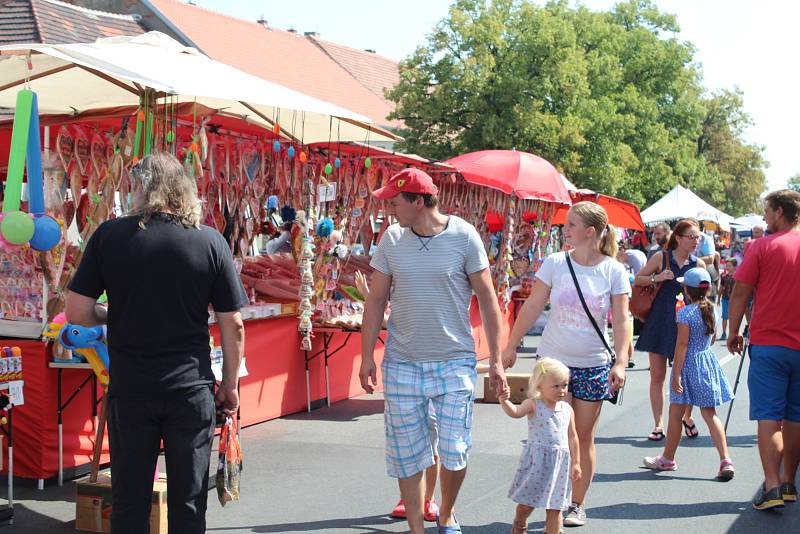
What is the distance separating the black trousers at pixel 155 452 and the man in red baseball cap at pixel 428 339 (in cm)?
120

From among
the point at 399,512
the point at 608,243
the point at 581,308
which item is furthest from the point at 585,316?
the point at 399,512

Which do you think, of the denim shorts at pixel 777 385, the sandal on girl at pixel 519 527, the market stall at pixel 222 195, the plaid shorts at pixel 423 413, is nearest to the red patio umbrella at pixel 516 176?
the market stall at pixel 222 195

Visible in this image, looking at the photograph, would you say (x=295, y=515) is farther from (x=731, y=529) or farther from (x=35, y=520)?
(x=731, y=529)

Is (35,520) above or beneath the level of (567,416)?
beneath

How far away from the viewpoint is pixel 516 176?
38.0 ft

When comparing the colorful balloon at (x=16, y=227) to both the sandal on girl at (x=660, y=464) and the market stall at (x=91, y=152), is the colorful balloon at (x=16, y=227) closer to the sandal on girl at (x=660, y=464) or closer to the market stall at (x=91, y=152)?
the market stall at (x=91, y=152)

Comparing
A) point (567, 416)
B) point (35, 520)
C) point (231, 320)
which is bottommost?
point (35, 520)

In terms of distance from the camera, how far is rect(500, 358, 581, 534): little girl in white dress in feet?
16.2

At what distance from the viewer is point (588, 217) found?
5.31 meters

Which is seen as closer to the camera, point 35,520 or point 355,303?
point 35,520

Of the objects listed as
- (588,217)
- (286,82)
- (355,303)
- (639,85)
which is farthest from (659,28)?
(588,217)

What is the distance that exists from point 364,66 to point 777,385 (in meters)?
39.7

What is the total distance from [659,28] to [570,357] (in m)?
42.1

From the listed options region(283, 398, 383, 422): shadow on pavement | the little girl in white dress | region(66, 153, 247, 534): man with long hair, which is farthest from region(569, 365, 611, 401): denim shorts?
region(283, 398, 383, 422): shadow on pavement
